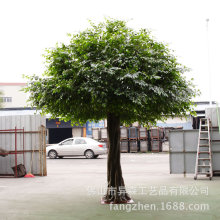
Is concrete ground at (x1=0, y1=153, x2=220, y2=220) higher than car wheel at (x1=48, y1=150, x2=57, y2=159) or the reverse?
the reverse

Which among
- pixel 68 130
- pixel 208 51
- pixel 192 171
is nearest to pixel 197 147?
pixel 192 171

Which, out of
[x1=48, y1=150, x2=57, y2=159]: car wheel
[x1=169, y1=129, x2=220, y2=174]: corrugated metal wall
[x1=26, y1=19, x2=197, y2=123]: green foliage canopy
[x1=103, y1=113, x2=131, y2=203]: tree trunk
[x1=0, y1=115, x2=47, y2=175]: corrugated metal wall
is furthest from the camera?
[x1=48, y1=150, x2=57, y2=159]: car wheel

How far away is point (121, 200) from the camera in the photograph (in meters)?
8.46

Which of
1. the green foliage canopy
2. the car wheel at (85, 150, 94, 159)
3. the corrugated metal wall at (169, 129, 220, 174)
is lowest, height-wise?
the car wheel at (85, 150, 94, 159)

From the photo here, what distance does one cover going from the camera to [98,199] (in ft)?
30.0

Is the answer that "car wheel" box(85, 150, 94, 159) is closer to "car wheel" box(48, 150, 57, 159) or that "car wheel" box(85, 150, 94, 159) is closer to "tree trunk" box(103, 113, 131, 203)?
"car wheel" box(48, 150, 57, 159)

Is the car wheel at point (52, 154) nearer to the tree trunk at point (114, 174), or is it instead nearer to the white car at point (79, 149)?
the white car at point (79, 149)

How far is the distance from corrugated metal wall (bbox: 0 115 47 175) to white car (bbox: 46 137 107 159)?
9.39 metres

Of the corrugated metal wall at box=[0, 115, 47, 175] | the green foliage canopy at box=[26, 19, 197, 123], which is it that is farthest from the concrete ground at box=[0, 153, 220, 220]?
the green foliage canopy at box=[26, 19, 197, 123]

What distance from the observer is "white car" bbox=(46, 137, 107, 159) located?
79.7 feet

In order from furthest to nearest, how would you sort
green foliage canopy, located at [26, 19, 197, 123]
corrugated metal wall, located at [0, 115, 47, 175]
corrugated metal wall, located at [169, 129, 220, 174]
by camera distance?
1. corrugated metal wall, located at [0, 115, 47, 175]
2. corrugated metal wall, located at [169, 129, 220, 174]
3. green foliage canopy, located at [26, 19, 197, 123]

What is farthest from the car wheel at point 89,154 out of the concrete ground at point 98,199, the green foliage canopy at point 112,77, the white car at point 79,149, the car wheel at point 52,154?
the green foliage canopy at point 112,77

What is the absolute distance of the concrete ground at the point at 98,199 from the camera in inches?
291

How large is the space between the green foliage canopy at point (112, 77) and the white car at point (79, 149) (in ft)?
52.2
